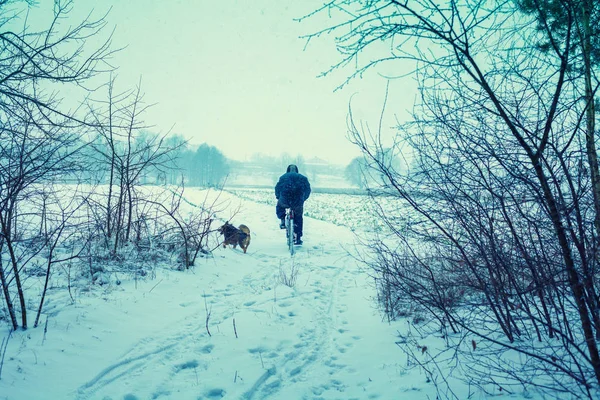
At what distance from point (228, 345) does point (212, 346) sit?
0.16 m

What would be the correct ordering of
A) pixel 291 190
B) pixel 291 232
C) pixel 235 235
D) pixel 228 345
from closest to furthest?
1. pixel 228 345
2. pixel 235 235
3. pixel 291 232
4. pixel 291 190

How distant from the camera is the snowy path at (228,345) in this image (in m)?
2.43

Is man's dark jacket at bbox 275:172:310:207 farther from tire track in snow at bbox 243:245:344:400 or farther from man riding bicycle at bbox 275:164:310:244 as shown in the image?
tire track in snow at bbox 243:245:344:400

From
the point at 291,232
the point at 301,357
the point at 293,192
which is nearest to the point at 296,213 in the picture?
the point at 293,192

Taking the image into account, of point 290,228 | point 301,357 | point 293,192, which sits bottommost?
point 301,357

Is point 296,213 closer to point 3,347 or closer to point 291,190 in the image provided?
point 291,190

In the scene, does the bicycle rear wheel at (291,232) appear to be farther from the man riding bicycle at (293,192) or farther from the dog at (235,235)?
the dog at (235,235)

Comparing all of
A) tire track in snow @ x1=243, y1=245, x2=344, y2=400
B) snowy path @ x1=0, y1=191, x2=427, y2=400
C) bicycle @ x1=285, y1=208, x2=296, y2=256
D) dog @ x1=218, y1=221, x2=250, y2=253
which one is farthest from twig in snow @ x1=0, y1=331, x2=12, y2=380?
bicycle @ x1=285, y1=208, x2=296, y2=256

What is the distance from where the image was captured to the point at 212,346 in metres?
3.07

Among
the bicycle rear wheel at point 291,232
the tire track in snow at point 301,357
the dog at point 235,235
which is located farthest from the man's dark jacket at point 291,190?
the tire track in snow at point 301,357

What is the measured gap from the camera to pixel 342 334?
3.53m

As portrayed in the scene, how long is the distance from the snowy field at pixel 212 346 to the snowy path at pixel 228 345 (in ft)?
0.03

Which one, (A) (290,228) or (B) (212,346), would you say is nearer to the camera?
(B) (212,346)

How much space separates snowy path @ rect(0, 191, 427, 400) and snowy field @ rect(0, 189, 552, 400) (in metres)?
0.01
